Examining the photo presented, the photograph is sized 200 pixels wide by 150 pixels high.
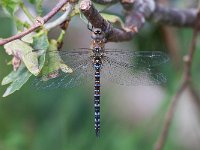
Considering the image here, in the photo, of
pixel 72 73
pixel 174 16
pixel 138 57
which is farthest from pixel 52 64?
pixel 174 16

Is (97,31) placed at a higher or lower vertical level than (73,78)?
higher

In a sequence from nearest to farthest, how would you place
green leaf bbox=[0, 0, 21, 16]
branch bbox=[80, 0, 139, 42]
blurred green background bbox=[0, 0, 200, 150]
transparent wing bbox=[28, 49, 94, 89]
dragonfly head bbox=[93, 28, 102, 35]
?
branch bbox=[80, 0, 139, 42] < dragonfly head bbox=[93, 28, 102, 35] < green leaf bbox=[0, 0, 21, 16] < transparent wing bbox=[28, 49, 94, 89] < blurred green background bbox=[0, 0, 200, 150]

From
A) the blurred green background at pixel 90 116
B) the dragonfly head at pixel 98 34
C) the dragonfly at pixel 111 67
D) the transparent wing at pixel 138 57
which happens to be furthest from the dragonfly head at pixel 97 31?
the blurred green background at pixel 90 116

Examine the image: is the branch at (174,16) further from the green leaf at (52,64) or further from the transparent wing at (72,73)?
the green leaf at (52,64)

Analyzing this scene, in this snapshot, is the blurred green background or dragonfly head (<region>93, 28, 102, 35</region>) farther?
the blurred green background

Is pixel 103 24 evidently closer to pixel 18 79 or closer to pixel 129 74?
pixel 18 79

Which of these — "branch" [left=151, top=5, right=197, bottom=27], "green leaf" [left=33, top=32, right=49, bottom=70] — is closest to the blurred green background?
"branch" [left=151, top=5, right=197, bottom=27]

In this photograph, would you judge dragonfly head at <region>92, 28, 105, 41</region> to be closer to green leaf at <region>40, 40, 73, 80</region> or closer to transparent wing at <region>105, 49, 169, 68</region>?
green leaf at <region>40, 40, 73, 80</region>
